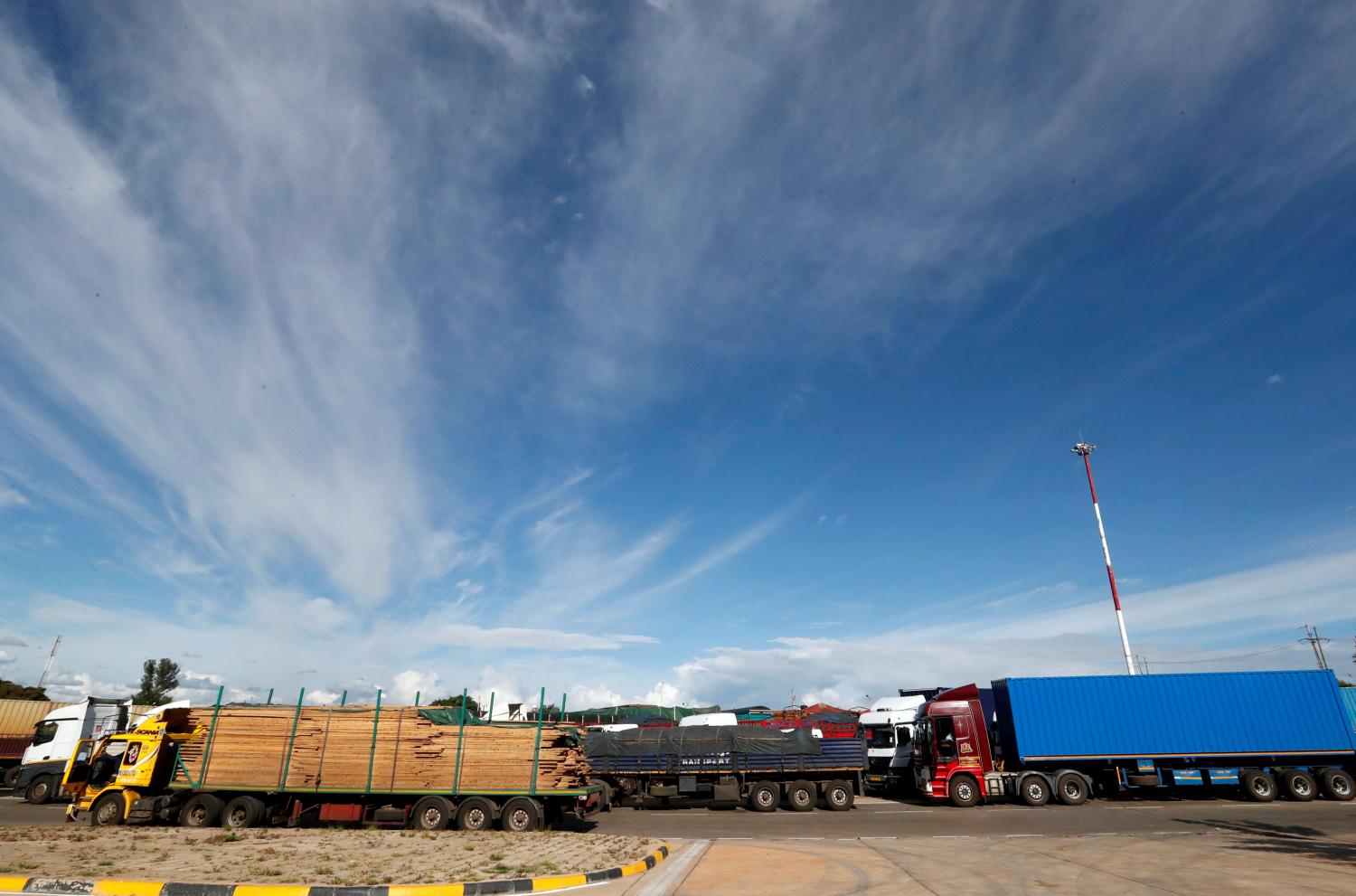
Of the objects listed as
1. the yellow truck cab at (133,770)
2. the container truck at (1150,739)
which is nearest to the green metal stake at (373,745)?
the yellow truck cab at (133,770)

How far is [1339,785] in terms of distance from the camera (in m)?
22.4

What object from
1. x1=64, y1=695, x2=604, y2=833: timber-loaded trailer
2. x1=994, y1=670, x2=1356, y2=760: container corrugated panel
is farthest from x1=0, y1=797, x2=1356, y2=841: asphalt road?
x1=64, y1=695, x2=604, y2=833: timber-loaded trailer

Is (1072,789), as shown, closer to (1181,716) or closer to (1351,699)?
(1181,716)

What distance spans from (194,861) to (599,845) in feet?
22.1

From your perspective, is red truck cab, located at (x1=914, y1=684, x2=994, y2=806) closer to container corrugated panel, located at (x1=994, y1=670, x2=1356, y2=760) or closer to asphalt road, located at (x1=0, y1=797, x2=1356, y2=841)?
asphalt road, located at (x1=0, y1=797, x2=1356, y2=841)

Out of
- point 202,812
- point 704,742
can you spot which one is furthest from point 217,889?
point 704,742

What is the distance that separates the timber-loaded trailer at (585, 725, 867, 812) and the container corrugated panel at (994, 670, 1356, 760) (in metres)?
6.20

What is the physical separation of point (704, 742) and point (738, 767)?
1326mm

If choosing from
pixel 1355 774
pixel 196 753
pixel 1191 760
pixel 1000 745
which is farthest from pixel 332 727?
pixel 1355 774

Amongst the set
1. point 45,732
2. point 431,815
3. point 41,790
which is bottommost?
point 41,790

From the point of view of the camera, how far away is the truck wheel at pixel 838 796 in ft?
73.4

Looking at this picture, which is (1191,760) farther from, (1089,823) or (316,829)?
(316,829)

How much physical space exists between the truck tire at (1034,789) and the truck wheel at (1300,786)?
7761 mm

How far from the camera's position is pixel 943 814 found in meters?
20.5
